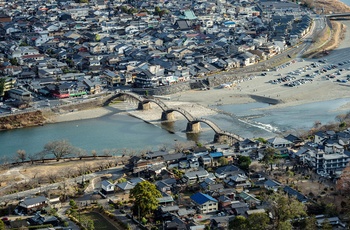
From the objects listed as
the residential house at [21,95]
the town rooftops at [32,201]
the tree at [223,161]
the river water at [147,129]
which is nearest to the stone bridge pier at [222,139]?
the river water at [147,129]

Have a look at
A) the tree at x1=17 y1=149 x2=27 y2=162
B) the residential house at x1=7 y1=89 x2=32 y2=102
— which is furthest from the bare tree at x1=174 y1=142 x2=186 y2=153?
the residential house at x1=7 y1=89 x2=32 y2=102

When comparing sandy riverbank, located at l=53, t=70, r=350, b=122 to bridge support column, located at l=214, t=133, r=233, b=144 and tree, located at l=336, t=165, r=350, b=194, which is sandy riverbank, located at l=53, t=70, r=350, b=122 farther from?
tree, located at l=336, t=165, r=350, b=194

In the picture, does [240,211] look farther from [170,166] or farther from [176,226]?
[170,166]

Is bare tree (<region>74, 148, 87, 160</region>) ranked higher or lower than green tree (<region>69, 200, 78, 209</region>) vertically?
lower

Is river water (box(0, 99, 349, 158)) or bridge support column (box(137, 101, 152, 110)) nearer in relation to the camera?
river water (box(0, 99, 349, 158))

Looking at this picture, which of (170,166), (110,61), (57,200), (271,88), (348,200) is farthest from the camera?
(110,61)

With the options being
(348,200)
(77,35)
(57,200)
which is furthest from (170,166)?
(77,35)

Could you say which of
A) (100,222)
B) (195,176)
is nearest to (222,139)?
(195,176)
